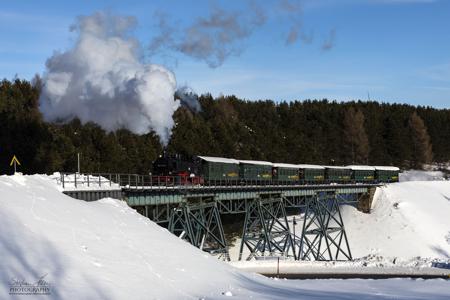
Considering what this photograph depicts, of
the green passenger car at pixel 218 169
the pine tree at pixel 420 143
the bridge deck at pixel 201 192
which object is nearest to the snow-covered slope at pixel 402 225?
the bridge deck at pixel 201 192

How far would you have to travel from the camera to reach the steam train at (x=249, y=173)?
5436 centimetres

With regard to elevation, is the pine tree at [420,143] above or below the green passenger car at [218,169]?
above

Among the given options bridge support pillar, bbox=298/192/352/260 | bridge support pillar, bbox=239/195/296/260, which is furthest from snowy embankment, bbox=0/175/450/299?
bridge support pillar, bbox=298/192/352/260

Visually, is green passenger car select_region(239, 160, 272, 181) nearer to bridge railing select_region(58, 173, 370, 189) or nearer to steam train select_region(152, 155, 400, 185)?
steam train select_region(152, 155, 400, 185)

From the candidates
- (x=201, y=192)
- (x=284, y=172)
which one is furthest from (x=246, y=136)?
(x=201, y=192)

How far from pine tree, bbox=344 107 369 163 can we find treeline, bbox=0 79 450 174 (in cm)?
24

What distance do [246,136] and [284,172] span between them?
38.6 metres

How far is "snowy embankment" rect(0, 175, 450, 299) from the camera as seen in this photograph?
21.0 meters

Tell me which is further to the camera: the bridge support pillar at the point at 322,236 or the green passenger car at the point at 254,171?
the green passenger car at the point at 254,171

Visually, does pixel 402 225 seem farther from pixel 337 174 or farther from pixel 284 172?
pixel 284 172

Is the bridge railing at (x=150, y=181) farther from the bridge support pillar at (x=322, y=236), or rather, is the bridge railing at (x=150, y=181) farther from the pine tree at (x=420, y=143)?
the pine tree at (x=420, y=143)

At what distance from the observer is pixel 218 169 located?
58781mm

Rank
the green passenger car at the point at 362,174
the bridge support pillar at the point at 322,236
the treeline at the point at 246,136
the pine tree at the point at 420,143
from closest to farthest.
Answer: the bridge support pillar at the point at 322,236 < the treeline at the point at 246,136 < the green passenger car at the point at 362,174 < the pine tree at the point at 420,143

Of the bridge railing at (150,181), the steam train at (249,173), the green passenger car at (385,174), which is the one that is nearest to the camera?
the bridge railing at (150,181)
